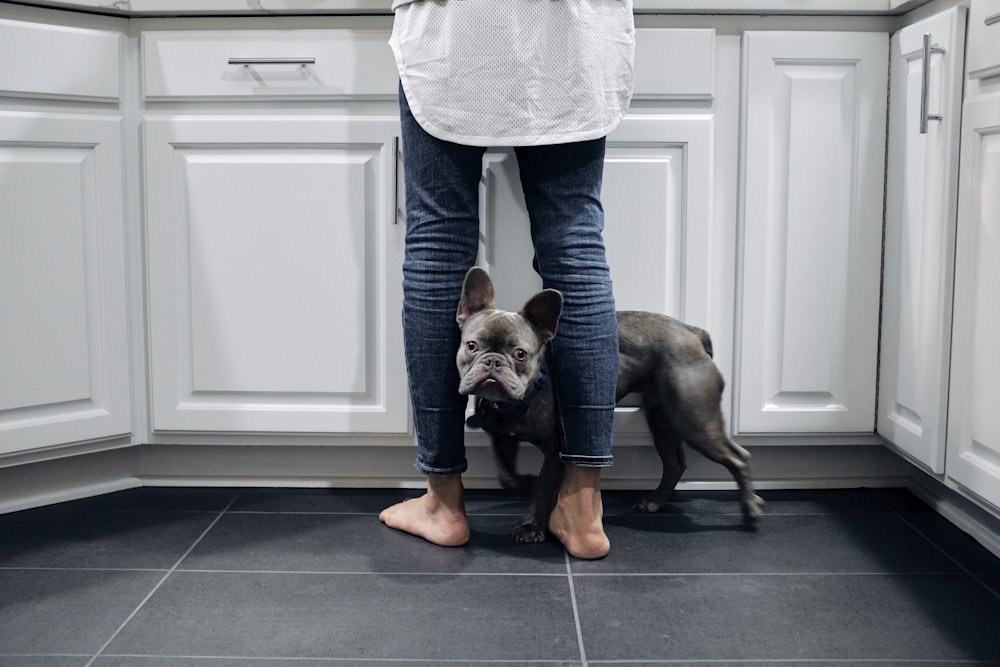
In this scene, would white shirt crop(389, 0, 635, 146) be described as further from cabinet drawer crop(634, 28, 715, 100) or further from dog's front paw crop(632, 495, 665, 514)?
dog's front paw crop(632, 495, 665, 514)

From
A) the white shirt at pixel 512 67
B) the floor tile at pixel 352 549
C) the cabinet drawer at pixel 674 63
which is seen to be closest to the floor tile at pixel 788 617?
the floor tile at pixel 352 549

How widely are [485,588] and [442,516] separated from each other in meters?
0.22

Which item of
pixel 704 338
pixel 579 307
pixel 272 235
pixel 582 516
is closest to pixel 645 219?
pixel 704 338

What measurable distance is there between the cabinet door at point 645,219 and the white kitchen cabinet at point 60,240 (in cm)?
69

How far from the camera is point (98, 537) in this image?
165 cm

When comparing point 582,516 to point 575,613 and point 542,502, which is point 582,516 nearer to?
point 542,502

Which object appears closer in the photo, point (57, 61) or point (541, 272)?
point (541, 272)

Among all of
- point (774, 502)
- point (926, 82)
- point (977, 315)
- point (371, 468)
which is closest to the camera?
point (977, 315)

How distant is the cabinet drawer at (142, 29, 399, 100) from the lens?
5.82ft

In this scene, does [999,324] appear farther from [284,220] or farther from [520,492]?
[284,220]

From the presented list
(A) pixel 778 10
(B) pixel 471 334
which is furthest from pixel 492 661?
→ (A) pixel 778 10

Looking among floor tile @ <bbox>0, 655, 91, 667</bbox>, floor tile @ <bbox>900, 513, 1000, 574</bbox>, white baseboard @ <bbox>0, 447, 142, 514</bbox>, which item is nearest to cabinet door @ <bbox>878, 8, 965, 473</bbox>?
floor tile @ <bbox>900, 513, 1000, 574</bbox>

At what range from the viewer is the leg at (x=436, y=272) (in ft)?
4.97

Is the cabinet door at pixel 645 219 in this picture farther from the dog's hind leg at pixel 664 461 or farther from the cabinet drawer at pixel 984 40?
the cabinet drawer at pixel 984 40
